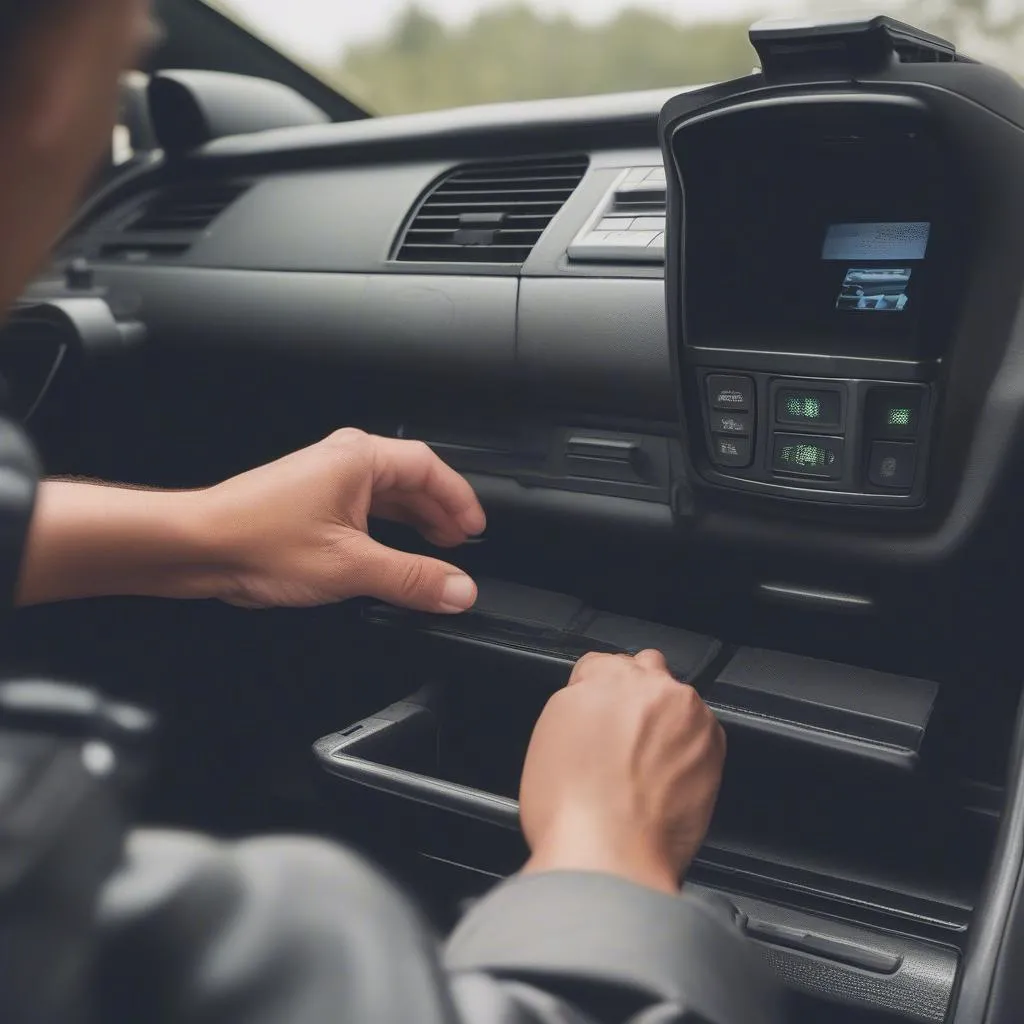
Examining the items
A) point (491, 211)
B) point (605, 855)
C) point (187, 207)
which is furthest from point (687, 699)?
point (187, 207)

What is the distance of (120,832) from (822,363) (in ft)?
2.41

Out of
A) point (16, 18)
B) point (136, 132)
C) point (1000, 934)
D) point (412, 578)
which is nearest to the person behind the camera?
point (16, 18)

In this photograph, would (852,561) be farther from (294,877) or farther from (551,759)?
(294,877)

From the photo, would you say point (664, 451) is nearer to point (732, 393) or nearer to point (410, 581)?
point (732, 393)

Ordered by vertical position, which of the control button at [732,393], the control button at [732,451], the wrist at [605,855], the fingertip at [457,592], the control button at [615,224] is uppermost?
the control button at [615,224]

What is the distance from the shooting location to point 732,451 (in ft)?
3.45

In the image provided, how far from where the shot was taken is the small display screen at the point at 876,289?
94 cm

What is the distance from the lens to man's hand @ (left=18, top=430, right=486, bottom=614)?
3.70 ft

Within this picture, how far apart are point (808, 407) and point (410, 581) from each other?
428 mm

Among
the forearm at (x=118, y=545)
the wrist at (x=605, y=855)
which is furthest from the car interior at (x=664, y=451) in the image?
the wrist at (x=605, y=855)

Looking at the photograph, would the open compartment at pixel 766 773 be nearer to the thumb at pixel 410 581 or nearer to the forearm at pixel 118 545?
the thumb at pixel 410 581

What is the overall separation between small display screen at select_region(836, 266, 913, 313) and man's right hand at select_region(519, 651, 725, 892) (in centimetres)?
34

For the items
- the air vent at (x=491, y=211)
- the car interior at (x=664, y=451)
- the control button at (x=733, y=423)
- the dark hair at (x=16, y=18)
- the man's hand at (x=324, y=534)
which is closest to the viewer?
the dark hair at (x=16, y=18)

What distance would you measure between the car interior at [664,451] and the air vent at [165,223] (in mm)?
56
